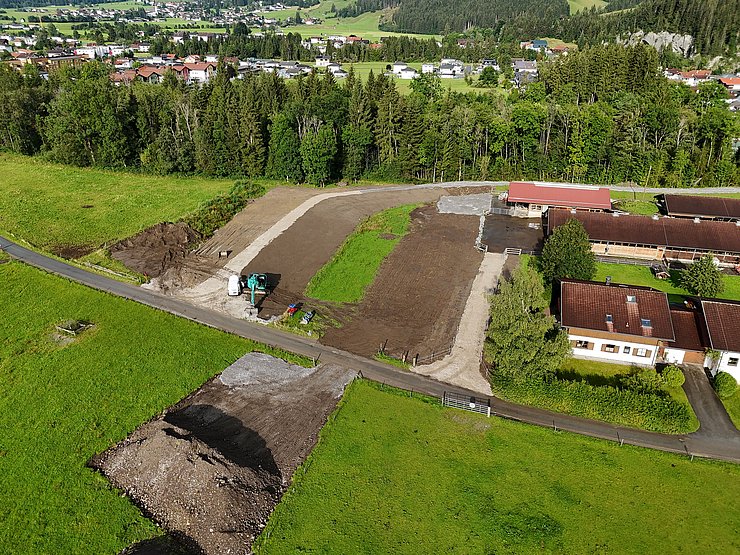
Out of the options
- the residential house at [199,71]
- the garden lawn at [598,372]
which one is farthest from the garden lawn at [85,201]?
the residential house at [199,71]

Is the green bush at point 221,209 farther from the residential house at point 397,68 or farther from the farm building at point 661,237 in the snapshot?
the residential house at point 397,68

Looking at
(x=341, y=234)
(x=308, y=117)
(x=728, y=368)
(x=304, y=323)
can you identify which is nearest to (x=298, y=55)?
(x=308, y=117)

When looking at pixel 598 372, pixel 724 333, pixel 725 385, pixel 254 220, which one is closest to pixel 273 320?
pixel 254 220

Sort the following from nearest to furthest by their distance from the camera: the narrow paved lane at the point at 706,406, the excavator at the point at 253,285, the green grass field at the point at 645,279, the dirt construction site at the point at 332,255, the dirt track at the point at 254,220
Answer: the narrow paved lane at the point at 706,406 < the dirt construction site at the point at 332,255 < the excavator at the point at 253,285 < the green grass field at the point at 645,279 < the dirt track at the point at 254,220

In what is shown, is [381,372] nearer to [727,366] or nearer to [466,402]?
[466,402]

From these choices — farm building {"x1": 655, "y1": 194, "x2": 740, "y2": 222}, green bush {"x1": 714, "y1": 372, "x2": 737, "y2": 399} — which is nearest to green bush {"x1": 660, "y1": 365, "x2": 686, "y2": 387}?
green bush {"x1": 714, "y1": 372, "x2": 737, "y2": 399}
